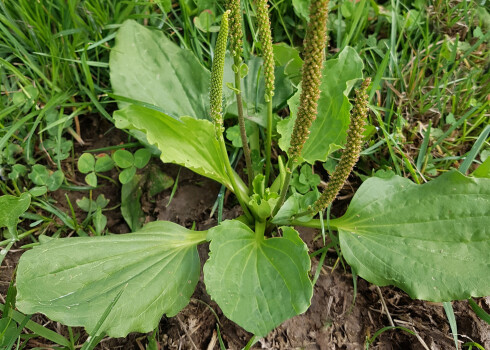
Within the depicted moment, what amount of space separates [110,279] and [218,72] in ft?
3.36

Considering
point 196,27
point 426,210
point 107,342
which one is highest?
point 196,27

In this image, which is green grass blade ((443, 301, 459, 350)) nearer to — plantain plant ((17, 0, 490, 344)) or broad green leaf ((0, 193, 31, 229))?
plantain plant ((17, 0, 490, 344))

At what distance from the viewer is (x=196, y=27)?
9.16 feet

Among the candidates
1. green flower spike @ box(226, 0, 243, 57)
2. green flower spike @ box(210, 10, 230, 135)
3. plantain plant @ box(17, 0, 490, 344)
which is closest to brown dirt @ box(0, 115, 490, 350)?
plantain plant @ box(17, 0, 490, 344)

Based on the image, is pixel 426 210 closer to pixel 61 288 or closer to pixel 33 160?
pixel 61 288

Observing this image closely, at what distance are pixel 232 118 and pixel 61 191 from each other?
3.70 ft

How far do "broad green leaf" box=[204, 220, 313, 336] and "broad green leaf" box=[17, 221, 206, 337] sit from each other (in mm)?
240

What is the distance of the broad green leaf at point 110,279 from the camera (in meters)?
1.84

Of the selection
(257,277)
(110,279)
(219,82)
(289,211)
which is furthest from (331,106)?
(110,279)

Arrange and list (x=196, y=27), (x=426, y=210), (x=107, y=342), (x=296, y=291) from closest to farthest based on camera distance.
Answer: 1. (x=296, y=291)
2. (x=426, y=210)
3. (x=107, y=342)
4. (x=196, y=27)

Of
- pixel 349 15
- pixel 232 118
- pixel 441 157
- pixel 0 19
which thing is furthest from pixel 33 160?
pixel 441 157

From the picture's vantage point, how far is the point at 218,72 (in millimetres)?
1824

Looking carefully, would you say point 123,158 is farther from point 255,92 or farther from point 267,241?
point 267,241

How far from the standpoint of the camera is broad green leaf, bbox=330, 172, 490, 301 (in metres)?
1.86
